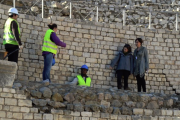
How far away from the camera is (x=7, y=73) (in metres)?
13.4

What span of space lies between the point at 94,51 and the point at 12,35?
12.1 feet

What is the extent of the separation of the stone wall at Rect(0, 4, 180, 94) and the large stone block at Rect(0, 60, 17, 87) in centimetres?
314

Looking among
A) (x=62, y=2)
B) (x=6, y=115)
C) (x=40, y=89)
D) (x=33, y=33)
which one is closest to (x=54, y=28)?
(x=33, y=33)

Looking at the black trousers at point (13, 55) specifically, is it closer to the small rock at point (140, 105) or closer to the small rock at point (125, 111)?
the small rock at point (125, 111)

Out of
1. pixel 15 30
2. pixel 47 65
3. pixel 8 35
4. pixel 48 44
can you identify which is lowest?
pixel 47 65

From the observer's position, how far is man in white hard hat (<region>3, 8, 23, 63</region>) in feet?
50.1

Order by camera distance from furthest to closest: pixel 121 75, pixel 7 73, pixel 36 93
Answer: pixel 121 75, pixel 36 93, pixel 7 73

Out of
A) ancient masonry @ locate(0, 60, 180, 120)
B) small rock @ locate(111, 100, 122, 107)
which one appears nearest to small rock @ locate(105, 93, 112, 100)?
ancient masonry @ locate(0, 60, 180, 120)

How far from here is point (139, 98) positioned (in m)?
15.6

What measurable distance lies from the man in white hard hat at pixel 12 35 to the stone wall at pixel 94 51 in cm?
111

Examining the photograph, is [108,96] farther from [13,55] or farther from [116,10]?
[116,10]

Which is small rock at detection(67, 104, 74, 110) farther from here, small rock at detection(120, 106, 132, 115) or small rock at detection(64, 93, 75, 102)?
small rock at detection(120, 106, 132, 115)

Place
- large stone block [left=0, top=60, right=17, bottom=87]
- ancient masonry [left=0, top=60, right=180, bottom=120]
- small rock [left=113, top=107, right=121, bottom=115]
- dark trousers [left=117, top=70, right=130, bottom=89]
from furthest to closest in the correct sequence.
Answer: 1. dark trousers [left=117, top=70, right=130, bottom=89]
2. small rock [left=113, top=107, right=121, bottom=115]
3. ancient masonry [left=0, top=60, right=180, bottom=120]
4. large stone block [left=0, top=60, right=17, bottom=87]

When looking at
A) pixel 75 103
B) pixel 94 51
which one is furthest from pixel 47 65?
pixel 94 51
